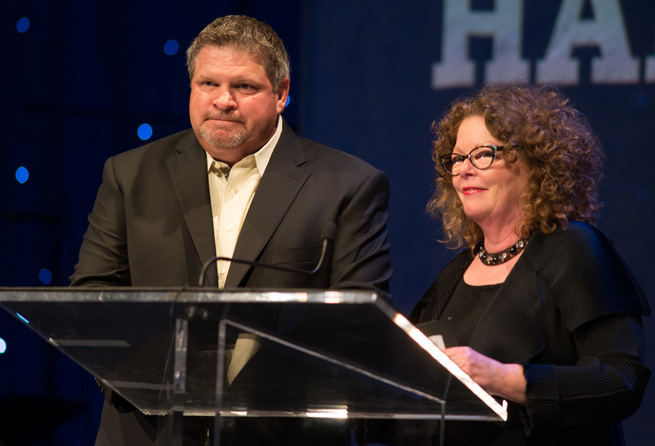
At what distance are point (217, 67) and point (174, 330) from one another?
3.58 feet

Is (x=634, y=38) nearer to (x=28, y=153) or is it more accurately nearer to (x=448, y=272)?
(x=448, y=272)

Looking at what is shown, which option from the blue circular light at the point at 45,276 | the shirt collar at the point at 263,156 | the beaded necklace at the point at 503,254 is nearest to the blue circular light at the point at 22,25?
the blue circular light at the point at 45,276

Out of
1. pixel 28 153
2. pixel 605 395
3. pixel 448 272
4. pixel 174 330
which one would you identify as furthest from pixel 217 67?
pixel 28 153

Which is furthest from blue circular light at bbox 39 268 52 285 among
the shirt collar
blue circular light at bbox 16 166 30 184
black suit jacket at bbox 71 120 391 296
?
the shirt collar

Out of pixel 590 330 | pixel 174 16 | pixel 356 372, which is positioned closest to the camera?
pixel 356 372

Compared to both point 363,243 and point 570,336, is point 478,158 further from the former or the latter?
point 570,336

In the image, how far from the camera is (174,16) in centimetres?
417

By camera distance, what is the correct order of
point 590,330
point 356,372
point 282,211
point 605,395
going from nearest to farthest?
point 356,372
point 605,395
point 590,330
point 282,211

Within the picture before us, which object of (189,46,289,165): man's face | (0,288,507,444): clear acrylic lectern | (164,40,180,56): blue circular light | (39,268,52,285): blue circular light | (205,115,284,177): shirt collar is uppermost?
(164,40,180,56): blue circular light

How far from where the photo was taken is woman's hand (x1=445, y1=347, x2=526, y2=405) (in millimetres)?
1927

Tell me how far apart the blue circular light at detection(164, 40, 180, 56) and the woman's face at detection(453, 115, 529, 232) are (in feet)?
7.11

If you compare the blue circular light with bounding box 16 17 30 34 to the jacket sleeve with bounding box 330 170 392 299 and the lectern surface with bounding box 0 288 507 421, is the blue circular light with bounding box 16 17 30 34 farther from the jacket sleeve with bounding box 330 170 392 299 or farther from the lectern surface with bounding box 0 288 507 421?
the lectern surface with bounding box 0 288 507 421

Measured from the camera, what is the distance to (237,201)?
2365 mm

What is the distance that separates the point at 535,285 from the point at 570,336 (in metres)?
0.15
